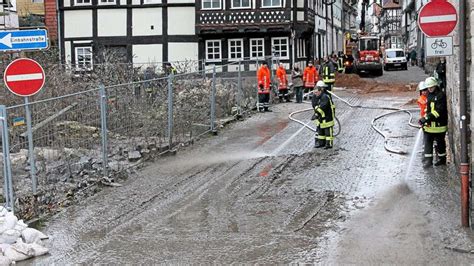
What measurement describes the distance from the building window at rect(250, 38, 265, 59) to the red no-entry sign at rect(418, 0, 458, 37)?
29.6 metres

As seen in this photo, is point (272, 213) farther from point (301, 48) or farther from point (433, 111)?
point (301, 48)

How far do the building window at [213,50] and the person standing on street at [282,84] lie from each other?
1376cm

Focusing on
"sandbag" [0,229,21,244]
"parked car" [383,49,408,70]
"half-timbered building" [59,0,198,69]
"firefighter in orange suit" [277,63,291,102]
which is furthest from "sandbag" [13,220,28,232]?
"parked car" [383,49,408,70]

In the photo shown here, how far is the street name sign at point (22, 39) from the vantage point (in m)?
11.0

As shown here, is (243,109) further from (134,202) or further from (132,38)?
(132,38)

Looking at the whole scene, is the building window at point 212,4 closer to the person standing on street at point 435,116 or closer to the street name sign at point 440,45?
the person standing on street at point 435,116

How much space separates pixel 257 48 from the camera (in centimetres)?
3766

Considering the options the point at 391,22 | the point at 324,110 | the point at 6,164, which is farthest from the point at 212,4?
the point at 391,22

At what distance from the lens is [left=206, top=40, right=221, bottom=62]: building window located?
3788 centimetres

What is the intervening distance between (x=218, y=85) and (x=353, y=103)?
6.51 metres

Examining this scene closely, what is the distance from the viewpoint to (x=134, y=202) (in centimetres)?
988

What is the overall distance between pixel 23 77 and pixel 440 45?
607 cm

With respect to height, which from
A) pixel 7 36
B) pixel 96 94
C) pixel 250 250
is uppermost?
pixel 7 36

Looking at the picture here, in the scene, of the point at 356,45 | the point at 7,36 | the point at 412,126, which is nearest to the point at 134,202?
the point at 7,36
